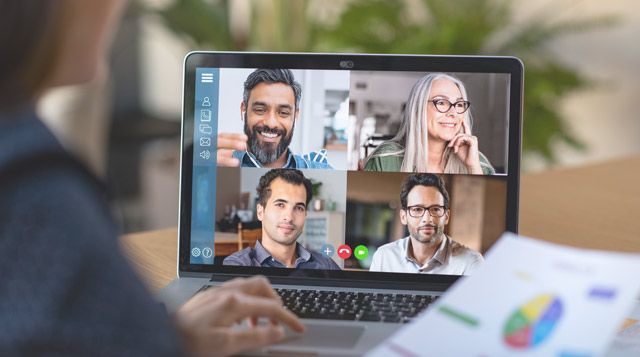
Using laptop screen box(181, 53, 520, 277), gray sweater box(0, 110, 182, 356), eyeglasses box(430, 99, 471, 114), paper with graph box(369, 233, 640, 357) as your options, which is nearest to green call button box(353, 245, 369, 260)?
laptop screen box(181, 53, 520, 277)

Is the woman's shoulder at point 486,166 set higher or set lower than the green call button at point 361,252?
higher

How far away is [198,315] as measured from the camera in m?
0.81

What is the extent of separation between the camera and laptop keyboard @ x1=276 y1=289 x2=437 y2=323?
0.99 metres

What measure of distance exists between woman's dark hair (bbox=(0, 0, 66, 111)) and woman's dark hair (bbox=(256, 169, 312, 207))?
62 centimetres

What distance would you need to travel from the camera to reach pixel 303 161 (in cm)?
115

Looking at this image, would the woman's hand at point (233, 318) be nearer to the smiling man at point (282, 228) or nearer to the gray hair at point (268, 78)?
the smiling man at point (282, 228)

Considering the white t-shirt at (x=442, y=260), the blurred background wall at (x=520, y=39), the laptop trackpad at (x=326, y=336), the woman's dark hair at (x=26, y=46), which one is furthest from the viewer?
the blurred background wall at (x=520, y=39)

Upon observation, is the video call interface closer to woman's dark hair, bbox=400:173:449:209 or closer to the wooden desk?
woman's dark hair, bbox=400:173:449:209

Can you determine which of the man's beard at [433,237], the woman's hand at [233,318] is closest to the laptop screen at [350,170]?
the man's beard at [433,237]

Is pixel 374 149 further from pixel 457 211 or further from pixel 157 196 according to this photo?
pixel 157 196

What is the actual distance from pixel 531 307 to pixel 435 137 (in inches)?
17.9

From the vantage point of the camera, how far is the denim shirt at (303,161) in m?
1.15

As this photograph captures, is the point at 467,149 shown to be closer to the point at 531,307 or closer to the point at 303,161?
the point at 303,161

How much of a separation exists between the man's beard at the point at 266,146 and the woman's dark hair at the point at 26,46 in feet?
2.02
